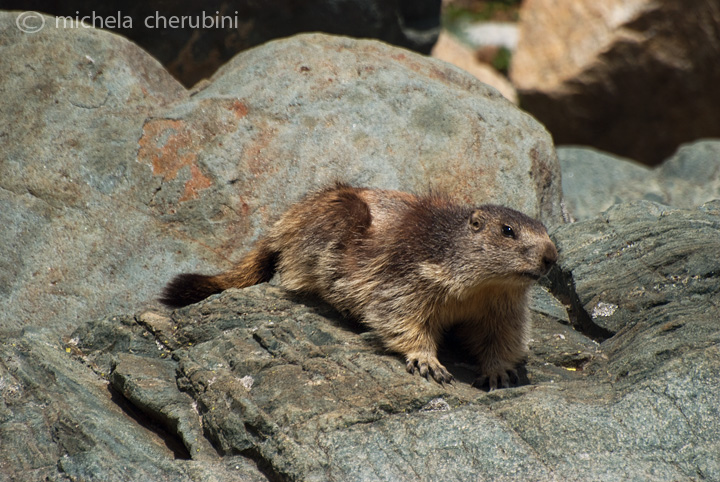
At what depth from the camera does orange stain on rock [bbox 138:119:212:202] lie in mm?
7273

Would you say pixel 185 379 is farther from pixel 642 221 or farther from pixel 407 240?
pixel 642 221

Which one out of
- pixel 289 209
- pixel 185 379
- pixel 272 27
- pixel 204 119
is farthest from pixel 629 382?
pixel 272 27

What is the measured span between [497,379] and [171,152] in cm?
390

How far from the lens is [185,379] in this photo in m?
5.23

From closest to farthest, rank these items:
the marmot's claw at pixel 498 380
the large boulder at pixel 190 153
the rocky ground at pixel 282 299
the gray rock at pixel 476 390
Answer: the gray rock at pixel 476 390, the rocky ground at pixel 282 299, the marmot's claw at pixel 498 380, the large boulder at pixel 190 153

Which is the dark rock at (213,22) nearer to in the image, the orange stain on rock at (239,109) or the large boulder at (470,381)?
the orange stain on rock at (239,109)

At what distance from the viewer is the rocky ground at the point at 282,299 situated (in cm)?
441

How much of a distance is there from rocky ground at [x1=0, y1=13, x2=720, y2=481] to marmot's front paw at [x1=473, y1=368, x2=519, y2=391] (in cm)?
15

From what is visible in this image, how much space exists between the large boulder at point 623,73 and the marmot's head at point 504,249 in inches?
398

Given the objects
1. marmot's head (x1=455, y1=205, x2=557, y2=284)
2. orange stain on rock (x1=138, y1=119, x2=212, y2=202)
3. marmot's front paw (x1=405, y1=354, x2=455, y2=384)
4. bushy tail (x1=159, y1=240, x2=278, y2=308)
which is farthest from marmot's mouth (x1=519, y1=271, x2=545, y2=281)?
orange stain on rock (x1=138, y1=119, x2=212, y2=202)

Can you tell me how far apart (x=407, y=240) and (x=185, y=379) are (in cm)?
200

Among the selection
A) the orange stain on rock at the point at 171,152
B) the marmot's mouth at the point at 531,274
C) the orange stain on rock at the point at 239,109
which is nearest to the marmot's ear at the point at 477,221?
the marmot's mouth at the point at 531,274

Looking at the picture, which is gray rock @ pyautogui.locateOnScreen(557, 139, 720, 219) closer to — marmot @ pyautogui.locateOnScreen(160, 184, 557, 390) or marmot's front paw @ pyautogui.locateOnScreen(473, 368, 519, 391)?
marmot @ pyautogui.locateOnScreen(160, 184, 557, 390)

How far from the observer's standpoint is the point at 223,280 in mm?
6617
